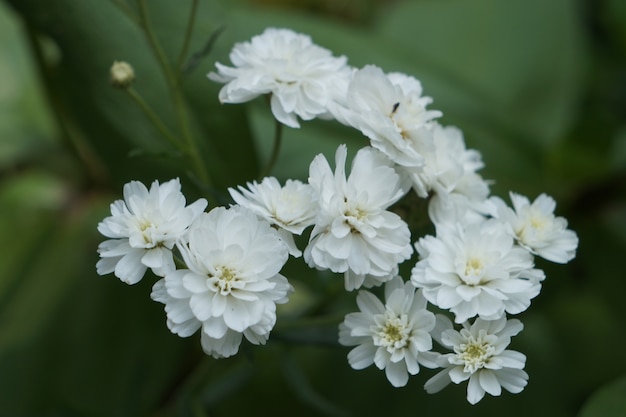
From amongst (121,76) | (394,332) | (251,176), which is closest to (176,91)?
(121,76)

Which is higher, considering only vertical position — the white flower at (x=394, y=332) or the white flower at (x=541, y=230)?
the white flower at (x=541, y=230)

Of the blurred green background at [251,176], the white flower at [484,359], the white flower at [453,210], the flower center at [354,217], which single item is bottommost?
the blurred green background at [251,176]

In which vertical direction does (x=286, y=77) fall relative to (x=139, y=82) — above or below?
above

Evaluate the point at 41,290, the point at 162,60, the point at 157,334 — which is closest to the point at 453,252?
the point at 162,60

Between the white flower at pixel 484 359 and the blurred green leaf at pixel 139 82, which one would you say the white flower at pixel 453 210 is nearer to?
the white flower at pixel 484 359

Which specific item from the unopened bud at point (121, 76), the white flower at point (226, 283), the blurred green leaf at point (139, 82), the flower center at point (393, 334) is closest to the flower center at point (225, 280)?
the white flower at point (226, 283)

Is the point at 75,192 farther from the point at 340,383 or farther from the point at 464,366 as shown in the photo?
the point at 464,366

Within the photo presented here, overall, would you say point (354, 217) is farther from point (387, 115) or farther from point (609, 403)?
point (609, 403)
